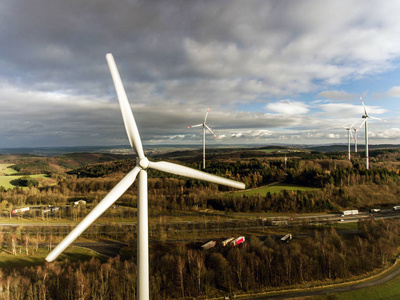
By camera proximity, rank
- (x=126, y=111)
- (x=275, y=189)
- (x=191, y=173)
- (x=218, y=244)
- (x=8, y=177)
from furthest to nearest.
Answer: (x=8, y=177) → (x=275, y=189) → (x=218, y=244) → (x=191, y=173) → (x=126, y=111)

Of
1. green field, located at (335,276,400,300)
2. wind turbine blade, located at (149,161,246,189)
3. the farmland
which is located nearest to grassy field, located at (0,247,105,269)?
wind turbine blade, located at (149,161,246,189)

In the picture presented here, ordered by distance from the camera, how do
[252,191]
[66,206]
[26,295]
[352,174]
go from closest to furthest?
[26,295] → [66,206] → [252,191] → [352,174]

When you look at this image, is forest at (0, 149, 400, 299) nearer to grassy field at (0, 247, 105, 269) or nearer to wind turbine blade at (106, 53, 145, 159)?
grassy field at (0, 247, 105, 269)

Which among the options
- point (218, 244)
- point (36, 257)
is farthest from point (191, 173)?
point (36, 257)

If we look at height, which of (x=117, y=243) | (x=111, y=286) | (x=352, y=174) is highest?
(x=352, y=174)

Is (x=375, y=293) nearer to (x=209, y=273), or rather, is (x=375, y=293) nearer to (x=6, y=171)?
(x=209, y=273)

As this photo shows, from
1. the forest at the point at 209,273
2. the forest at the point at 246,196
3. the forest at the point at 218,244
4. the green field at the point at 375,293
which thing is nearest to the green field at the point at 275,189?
the forest at the point at 246,196

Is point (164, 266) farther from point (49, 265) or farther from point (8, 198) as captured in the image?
point (8, 198)

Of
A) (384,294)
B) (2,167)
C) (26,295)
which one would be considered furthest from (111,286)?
(2,167)
